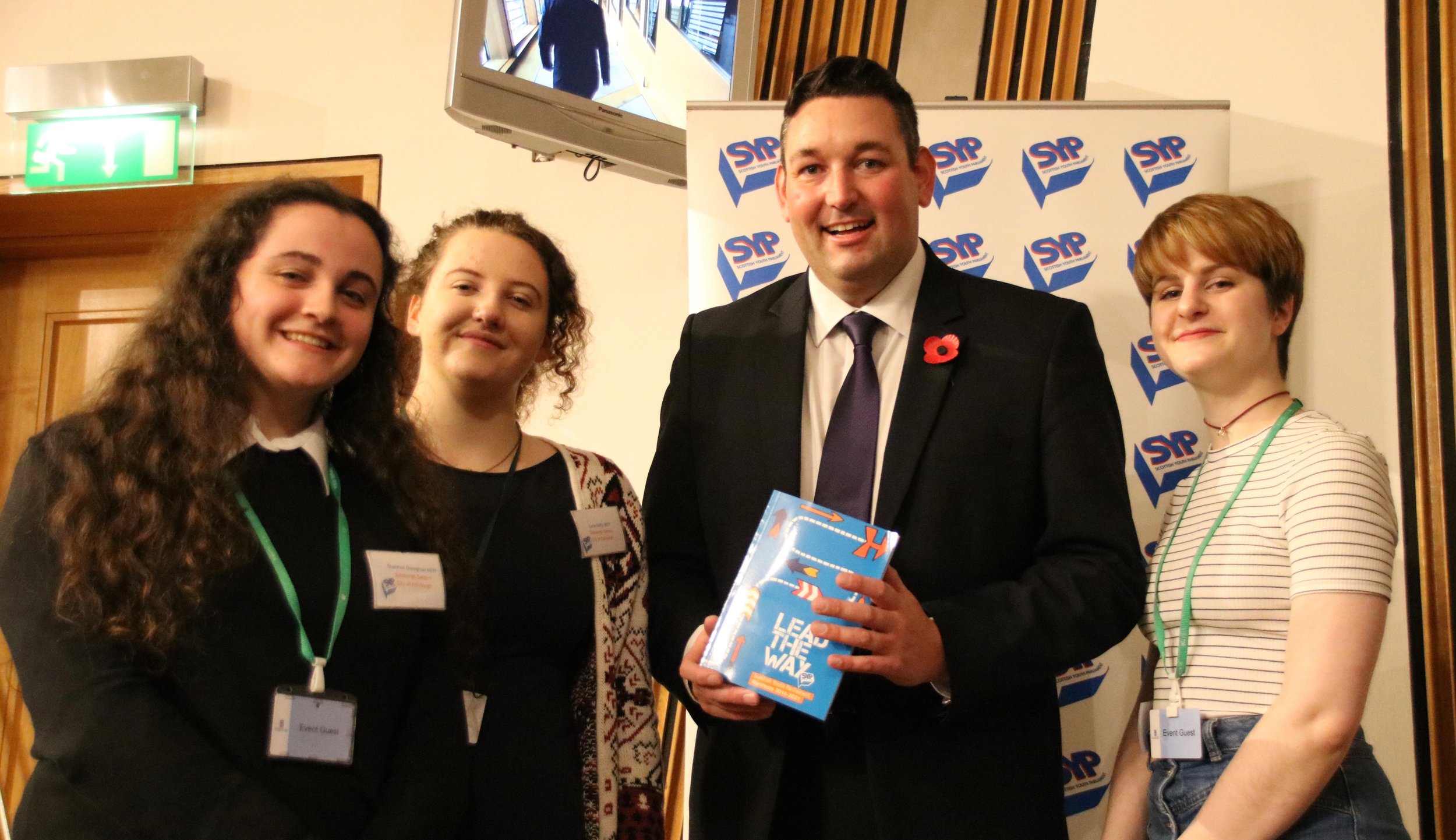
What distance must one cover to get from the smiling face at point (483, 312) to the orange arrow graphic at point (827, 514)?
736 millimetres

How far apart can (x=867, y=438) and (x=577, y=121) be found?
6.43 ft

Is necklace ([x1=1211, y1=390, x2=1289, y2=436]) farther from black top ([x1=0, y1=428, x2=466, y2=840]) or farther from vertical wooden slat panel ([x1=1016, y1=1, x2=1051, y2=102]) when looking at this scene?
vertical wooden slat panel ([x1=1016, y1=1, x2=1051, y2=102])

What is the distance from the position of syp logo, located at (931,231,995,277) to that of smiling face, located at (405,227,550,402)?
1107 mm

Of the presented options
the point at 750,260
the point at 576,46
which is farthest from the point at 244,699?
the point at 576,46

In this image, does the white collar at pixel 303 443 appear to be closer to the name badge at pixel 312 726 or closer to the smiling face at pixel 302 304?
the smiling face at pixel 302 304

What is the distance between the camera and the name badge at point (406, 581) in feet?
4.87

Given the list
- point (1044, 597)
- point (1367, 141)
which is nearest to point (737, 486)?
point (1044, 597)

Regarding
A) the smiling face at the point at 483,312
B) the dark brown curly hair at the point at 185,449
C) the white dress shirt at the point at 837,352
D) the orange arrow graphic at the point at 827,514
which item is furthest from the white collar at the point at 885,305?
the dark brown curly hair at the point at 185,449

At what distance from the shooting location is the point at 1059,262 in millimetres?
2715

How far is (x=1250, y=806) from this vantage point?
1.52m

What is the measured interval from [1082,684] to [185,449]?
1934 millimetres

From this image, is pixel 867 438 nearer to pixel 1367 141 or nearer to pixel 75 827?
pixel 75 827

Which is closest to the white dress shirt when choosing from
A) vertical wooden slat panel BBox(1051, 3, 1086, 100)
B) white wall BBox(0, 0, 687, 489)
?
vertical wooden slat panel BBox(1051, 3, 1086, 100)

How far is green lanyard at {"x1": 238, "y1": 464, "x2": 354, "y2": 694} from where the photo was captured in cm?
138
